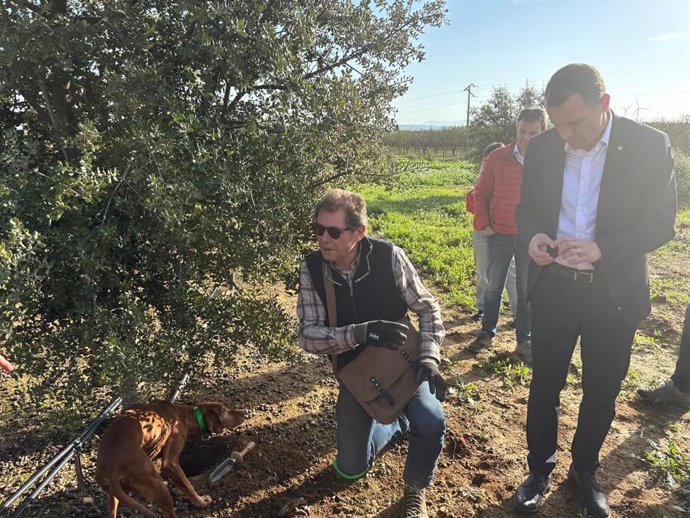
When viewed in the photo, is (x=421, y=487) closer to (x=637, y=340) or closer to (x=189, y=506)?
(x=189, y=506)

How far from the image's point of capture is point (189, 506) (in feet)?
9.48

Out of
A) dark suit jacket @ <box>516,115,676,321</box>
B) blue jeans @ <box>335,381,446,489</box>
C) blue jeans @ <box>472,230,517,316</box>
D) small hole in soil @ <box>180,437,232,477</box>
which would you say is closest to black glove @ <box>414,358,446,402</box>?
blue jeans @ <box>335,381,446,489</box>

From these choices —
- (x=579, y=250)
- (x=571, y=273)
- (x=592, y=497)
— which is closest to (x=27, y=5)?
(x=579, y=250)

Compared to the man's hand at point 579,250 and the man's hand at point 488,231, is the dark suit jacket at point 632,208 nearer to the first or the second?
the man's hand at point 579,250

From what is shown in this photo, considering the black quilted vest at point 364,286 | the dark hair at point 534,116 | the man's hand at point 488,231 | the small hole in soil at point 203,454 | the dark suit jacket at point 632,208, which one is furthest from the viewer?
the man's hand at point 488,231

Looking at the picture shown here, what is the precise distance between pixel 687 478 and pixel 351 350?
263 cm

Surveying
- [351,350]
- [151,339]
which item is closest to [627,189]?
[351,350]

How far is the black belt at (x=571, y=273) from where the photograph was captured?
253 cm

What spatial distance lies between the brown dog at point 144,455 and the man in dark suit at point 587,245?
2.22 meters

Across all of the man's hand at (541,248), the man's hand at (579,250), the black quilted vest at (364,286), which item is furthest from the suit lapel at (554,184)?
the black quilted vest at (364,286)

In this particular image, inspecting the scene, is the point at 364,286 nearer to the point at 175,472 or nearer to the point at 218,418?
the point at 218,418

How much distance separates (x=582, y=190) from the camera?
2.55 meters

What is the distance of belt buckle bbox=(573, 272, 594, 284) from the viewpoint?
2527 millimetres

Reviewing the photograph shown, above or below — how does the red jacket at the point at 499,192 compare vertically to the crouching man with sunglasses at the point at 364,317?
→ above
